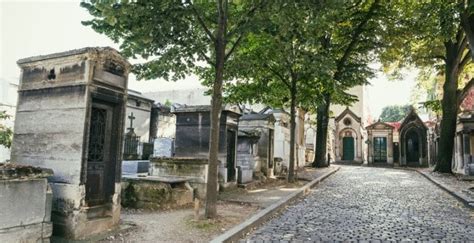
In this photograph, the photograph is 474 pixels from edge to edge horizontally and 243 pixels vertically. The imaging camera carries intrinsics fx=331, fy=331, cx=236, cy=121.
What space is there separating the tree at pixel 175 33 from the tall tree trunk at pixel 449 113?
640 inches

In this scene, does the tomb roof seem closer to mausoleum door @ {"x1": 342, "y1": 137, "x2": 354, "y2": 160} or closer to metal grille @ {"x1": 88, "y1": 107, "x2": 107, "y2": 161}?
metal grille @ {"x1": 88, "y1": 107, "x2": 107, "y2": 161}

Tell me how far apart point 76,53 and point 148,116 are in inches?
839

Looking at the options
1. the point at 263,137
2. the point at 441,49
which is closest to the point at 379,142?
the point at 441,49

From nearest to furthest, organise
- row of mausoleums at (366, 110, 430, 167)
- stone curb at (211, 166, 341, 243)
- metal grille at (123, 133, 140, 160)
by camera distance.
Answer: stone curb at (211, 166, 341, 243), metal grille at (123, 133, 140, 160), row of mausoleums at (366, 110, 430, 167)

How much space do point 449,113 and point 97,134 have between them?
770 inches

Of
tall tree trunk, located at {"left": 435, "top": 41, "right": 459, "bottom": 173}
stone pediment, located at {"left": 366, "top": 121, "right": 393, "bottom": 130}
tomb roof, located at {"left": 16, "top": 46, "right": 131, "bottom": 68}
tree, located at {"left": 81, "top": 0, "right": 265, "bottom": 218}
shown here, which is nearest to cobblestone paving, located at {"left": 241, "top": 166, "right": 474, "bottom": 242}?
tree, located at {"left": 81, "top": 0, "right": 265, "bottom": 218}

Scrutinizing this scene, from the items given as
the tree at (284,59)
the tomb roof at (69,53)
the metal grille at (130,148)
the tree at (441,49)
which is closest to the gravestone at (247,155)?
the tree at (284,59)

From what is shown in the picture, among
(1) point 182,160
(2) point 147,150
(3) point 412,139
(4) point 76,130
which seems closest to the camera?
(4) point 76,130

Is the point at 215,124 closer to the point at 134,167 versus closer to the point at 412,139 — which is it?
the point at 134,167

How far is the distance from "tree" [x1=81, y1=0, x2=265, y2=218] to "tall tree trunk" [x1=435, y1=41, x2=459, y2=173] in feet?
53.4

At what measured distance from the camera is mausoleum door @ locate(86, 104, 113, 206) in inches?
223

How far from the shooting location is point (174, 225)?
6.13 meters

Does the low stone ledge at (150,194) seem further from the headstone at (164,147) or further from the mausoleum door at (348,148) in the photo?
the mausoleum door at (348,148)

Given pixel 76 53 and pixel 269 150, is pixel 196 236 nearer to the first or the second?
pixel 76 53
